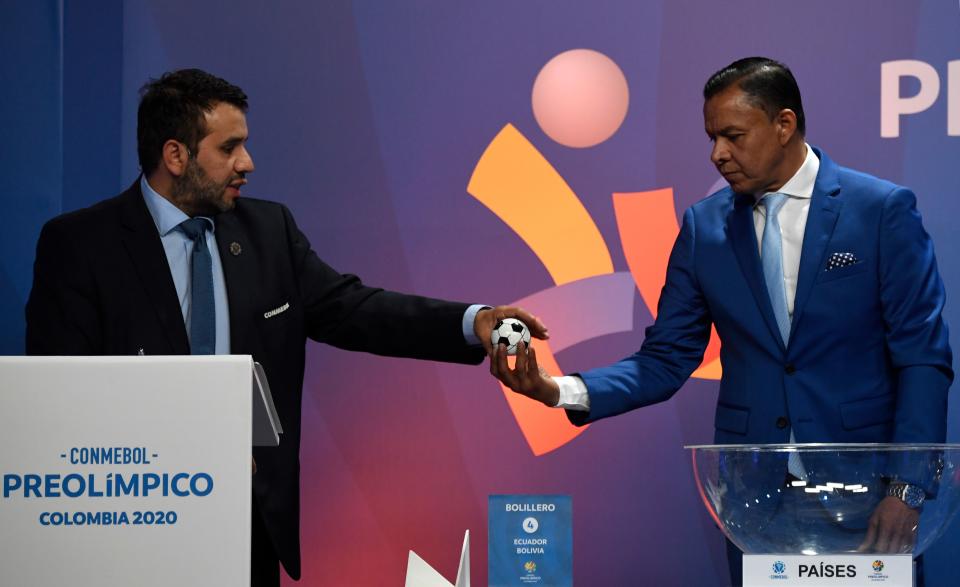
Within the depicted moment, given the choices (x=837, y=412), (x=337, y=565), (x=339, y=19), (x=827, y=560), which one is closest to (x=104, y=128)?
(x=339, y=19)

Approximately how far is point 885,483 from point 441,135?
8.24ft

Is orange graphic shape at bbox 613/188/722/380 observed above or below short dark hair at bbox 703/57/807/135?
below

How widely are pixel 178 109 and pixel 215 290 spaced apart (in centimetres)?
57

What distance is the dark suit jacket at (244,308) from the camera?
2527 millimetres

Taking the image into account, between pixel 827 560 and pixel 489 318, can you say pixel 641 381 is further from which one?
pixel 827 560

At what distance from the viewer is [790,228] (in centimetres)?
277

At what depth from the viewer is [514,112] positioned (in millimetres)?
3820

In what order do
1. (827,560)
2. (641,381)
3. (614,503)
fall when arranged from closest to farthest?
(827,560) → (641,381) → (614,503)

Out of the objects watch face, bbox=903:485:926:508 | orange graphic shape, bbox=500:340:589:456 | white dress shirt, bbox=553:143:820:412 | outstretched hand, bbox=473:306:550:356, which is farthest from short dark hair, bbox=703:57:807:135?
watch face, bbox=903:485:926:508

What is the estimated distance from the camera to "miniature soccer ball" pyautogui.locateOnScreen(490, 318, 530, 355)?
2611 mm

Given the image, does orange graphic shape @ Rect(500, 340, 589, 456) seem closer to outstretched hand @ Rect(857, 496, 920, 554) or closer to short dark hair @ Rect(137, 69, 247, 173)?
short dark hair @ Rect(137, 69, 247, 173)

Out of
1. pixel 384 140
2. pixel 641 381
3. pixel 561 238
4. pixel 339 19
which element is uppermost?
pixel 339 19

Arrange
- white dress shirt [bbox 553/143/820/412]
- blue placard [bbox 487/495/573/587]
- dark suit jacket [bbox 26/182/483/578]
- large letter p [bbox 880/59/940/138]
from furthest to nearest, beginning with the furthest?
1. large letter p [bbox 880/59/940/138]
2. white dress shirt [bbox 553/143/820/412]
3. dark suit jacket [bbox 26/182/483/578]
4. blue placard [bbox 487/495/573/587]

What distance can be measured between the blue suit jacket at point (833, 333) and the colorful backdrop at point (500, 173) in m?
1.03
